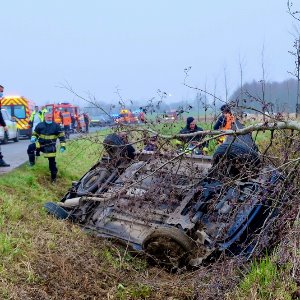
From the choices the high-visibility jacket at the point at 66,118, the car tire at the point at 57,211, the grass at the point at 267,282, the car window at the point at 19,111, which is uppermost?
the grass at the point at 267,282

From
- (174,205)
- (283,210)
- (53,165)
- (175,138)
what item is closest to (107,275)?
(174,205)

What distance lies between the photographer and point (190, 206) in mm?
5738

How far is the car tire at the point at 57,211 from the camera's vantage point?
6584mm

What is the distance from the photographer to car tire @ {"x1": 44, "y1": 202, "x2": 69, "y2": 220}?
658 cm

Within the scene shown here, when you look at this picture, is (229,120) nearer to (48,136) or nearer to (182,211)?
(182,211)

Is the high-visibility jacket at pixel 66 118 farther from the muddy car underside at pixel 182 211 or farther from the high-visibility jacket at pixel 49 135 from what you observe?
the muddy car underside at pixel 182 211

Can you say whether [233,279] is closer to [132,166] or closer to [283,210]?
[283,210]

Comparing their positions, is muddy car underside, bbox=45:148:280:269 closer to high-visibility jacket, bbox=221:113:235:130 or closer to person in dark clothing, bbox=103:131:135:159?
person in dark clothing, bbox=103:131:135:159

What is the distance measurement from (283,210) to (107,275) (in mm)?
1918

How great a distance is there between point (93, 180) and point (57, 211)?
763mm

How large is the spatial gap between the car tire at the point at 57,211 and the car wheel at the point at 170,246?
5.17ft

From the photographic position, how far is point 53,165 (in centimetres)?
923

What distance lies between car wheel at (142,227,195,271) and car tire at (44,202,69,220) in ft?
5.17

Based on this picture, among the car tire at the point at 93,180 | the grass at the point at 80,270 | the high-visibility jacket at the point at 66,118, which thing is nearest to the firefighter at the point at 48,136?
the car tire at the point at 93,180
